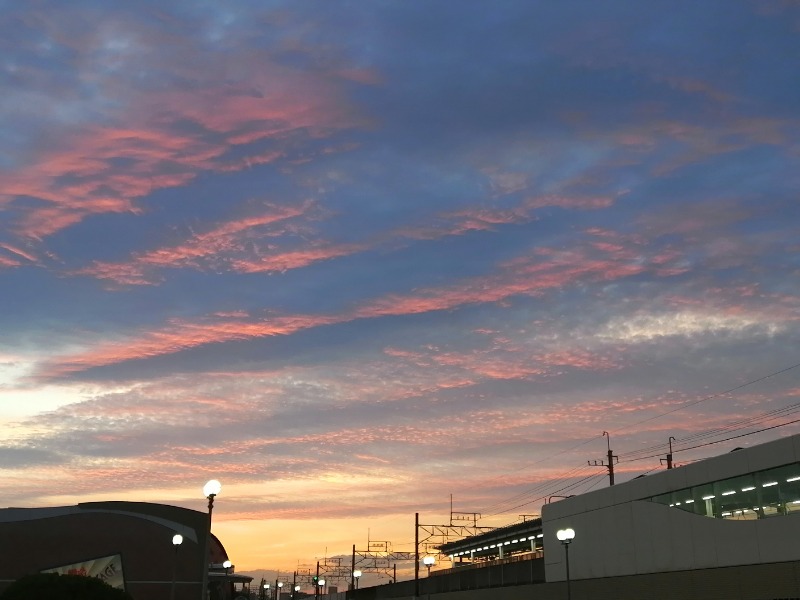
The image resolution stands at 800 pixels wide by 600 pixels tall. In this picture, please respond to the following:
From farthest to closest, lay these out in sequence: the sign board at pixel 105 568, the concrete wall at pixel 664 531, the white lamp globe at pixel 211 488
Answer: the sign board at pixel 105 568 < the concrete wall at pixel 664 531 < the white lamp globe at pixel 211 488

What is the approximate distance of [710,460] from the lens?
43.6 meters

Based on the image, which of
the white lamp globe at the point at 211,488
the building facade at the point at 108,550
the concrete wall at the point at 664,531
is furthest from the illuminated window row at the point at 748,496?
the building facade at the point at 108,550

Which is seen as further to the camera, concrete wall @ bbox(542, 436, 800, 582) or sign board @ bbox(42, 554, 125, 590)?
sign board @ bbox(42, 554, 125, 590)

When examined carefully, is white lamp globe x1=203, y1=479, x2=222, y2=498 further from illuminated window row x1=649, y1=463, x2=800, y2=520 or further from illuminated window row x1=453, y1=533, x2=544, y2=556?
illuminated window row x1=453, y1=533, x2=544, y2=556

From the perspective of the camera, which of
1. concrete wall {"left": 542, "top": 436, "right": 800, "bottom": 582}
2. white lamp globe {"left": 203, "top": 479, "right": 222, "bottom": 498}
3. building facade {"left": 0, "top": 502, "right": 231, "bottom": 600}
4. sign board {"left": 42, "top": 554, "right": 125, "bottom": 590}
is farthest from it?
building facade {"left": 0, "top": 502, "right": 231, "bottom": 600}

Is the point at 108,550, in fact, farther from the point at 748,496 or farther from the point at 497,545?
the point at 748,496

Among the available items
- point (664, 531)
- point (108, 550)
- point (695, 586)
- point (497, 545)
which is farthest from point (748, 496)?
point (108, 550)

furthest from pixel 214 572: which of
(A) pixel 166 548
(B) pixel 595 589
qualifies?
(B) pixel 595 589

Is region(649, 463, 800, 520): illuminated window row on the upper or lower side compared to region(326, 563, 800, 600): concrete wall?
upper

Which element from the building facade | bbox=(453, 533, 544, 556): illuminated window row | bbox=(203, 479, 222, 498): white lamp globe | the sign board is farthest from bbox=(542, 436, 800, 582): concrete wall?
the sign board

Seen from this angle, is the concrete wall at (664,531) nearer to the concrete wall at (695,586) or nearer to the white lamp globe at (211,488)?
the concrete wall at (695,586)

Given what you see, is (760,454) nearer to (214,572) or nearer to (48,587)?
(48,587)

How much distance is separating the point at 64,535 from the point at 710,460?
267 feet

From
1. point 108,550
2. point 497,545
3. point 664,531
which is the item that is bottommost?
point 497,545
